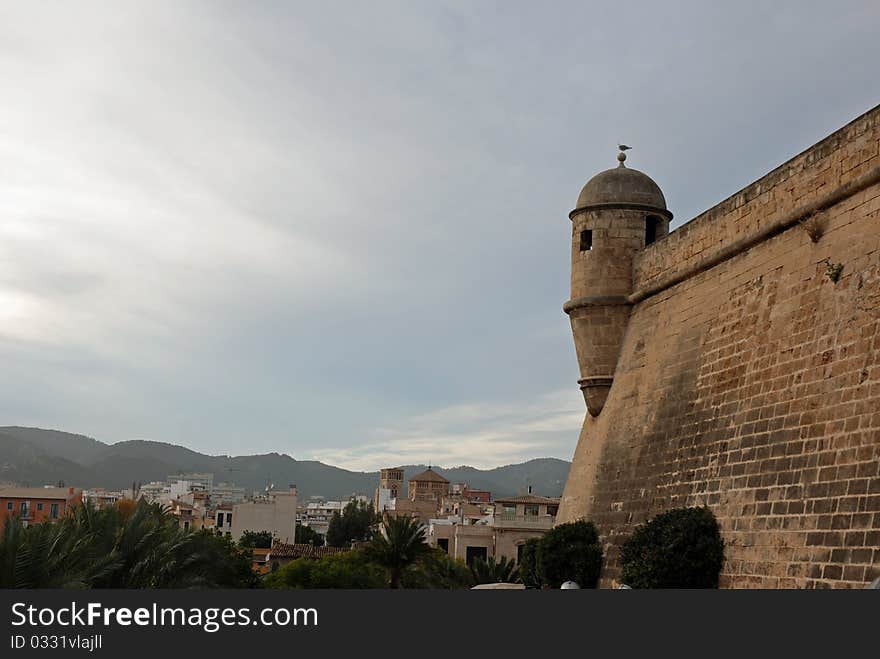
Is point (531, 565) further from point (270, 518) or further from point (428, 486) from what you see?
point (428, 486)

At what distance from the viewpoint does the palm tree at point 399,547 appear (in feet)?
93.4

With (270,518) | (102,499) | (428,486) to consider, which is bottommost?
(270,518)

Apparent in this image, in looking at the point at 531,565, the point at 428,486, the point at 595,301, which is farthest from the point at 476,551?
the point at 428,486

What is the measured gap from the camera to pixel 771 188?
13.0 metres

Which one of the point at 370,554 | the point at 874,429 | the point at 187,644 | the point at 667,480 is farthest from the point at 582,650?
the point at 370,554

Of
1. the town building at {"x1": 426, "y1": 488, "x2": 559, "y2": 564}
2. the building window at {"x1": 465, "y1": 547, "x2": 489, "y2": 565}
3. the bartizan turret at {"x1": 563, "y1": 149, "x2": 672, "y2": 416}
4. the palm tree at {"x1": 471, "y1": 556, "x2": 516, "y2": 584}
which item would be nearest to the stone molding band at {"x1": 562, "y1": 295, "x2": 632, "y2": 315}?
the bartizan turret at {"x1": 563, "y1": 149, "x2": 672, "y2": 416}

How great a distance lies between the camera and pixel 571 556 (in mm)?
15484

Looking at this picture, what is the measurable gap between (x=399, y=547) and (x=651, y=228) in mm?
14387

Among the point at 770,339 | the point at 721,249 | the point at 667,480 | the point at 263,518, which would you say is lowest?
the point at 263,518

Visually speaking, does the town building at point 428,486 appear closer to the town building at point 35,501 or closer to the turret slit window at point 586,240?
the town building at point 35,501

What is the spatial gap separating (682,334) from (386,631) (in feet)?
34.4

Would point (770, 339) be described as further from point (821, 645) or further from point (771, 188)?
point (821, 645)

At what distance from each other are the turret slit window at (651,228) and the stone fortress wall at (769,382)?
124 centimetres

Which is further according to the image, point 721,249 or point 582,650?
point 721,249
